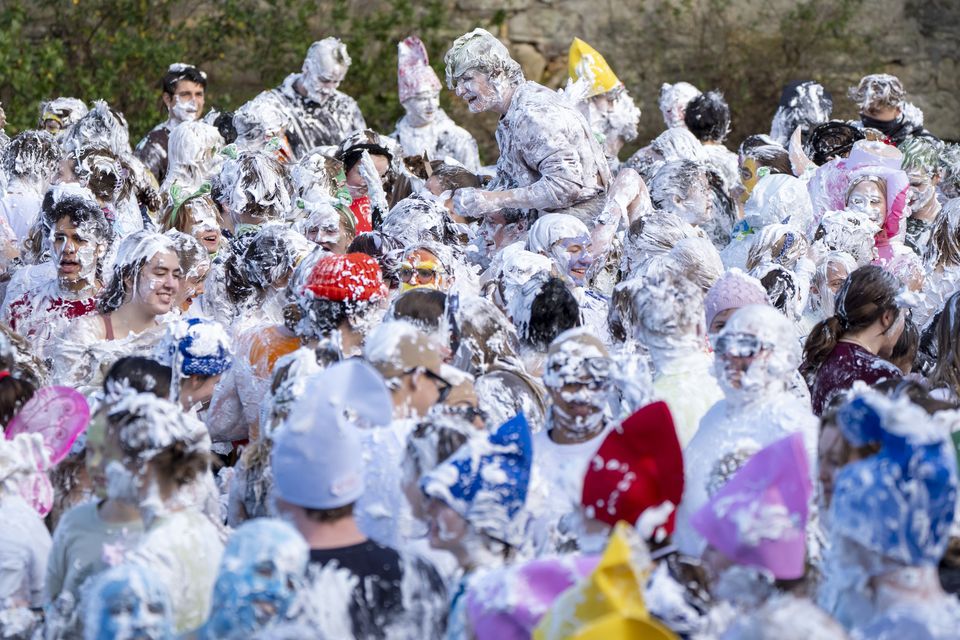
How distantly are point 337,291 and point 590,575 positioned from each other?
7.41 feet

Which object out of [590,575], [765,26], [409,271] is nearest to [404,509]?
[590,575]

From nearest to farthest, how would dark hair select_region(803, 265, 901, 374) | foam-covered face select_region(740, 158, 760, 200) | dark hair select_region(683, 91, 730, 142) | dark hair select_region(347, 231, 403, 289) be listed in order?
1. dark hair select_region(803, 265, 901, 374)
2. dark hair select_region(347, 231, 403, 289)
3. foam-covered face select_region(740, 158, 760, 200)
4. dark hair select_region(683, 91, 730, 142)

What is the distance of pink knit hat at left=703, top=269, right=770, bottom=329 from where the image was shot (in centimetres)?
634

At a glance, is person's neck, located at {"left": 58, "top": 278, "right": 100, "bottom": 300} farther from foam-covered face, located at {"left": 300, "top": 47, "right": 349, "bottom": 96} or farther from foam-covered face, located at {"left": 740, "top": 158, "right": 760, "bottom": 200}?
foam-covered face, located at {"left": 740, "top": 158, "right": 760, "bottom": 200}

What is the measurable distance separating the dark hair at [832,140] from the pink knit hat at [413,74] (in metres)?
2.68

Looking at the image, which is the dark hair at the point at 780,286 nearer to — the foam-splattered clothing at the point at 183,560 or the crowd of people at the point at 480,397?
the crowd of people at the point at 480,397

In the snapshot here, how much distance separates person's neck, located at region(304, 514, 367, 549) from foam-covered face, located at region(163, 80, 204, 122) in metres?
7.36

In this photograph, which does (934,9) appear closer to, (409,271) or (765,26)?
(765,26)

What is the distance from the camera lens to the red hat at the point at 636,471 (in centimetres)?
386

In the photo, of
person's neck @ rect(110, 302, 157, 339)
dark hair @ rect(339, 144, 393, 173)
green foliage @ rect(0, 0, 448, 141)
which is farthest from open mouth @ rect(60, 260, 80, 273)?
green foliage @ rect(0, 0, 448, 141)

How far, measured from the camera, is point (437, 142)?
11648 millimetres

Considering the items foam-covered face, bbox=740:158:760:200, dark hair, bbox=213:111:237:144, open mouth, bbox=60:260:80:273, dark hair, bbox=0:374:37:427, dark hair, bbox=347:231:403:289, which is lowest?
foam-covered face, bbox=740:158:760:200

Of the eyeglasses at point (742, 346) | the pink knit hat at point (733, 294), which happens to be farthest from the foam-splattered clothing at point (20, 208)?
the eyeglasses at point (742, 346)

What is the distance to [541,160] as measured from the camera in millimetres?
7562
